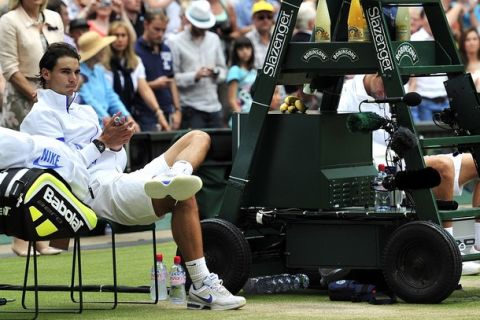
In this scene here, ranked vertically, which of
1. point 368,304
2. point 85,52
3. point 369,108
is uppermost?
point 85,52

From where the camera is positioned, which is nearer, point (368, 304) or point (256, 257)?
point (368, 304)

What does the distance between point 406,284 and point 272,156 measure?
131cm

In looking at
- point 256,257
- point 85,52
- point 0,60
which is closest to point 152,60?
point 85,52

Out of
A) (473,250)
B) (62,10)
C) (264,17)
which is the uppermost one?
(264,17)

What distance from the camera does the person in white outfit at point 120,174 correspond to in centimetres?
867

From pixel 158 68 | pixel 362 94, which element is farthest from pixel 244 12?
pixel 362 94

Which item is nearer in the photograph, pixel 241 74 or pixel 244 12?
pixel 241 74

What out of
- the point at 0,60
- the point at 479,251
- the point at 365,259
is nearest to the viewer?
the point at 365,259

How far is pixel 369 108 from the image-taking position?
11383 millimetres

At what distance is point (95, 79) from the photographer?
15242 millimetres

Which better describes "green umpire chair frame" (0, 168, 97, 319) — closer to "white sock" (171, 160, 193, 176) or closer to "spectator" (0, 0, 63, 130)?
"white sock" (171, 160, 193, 176)

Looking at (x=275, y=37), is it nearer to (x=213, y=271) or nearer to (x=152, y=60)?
(x=213, y=271)

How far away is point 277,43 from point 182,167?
103 centimetres

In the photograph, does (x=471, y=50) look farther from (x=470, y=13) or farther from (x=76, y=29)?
(x=76, y=29)
